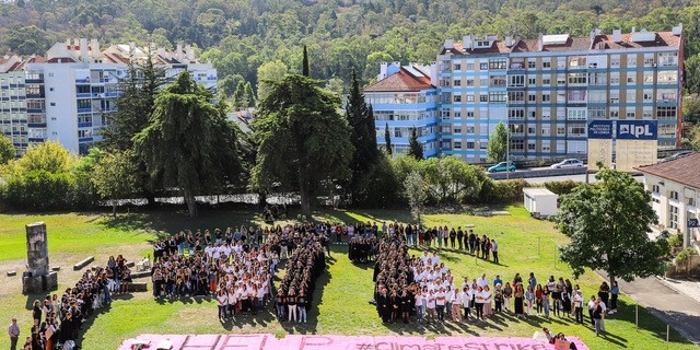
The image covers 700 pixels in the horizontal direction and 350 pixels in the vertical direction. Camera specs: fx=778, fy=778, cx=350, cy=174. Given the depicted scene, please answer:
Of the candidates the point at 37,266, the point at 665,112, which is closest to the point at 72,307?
the point at 37,266

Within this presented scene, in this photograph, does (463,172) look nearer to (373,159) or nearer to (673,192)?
(373,159)

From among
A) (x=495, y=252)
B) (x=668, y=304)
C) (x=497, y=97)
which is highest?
(x=497, y=97)

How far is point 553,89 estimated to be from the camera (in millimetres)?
86562

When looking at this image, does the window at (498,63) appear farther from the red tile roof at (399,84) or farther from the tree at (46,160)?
the tree at (46,160)

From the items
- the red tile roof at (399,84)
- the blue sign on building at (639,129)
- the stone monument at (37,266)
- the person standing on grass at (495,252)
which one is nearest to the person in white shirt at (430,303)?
the person standing on grass at (495,252)

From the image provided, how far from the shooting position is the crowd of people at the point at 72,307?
24.5 m

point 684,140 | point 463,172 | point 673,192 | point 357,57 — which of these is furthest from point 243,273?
point 357,57

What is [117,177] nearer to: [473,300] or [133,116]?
[133,116]

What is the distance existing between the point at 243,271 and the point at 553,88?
63796mm

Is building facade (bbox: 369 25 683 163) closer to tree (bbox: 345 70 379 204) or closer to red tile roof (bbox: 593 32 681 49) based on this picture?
red tile roof (bbox: 593 32 681 49)

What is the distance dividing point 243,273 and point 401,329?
22.0 feet

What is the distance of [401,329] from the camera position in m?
27.0

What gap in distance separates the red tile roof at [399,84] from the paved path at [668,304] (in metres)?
52.7

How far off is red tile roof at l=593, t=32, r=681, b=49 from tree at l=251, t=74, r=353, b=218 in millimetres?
44338
